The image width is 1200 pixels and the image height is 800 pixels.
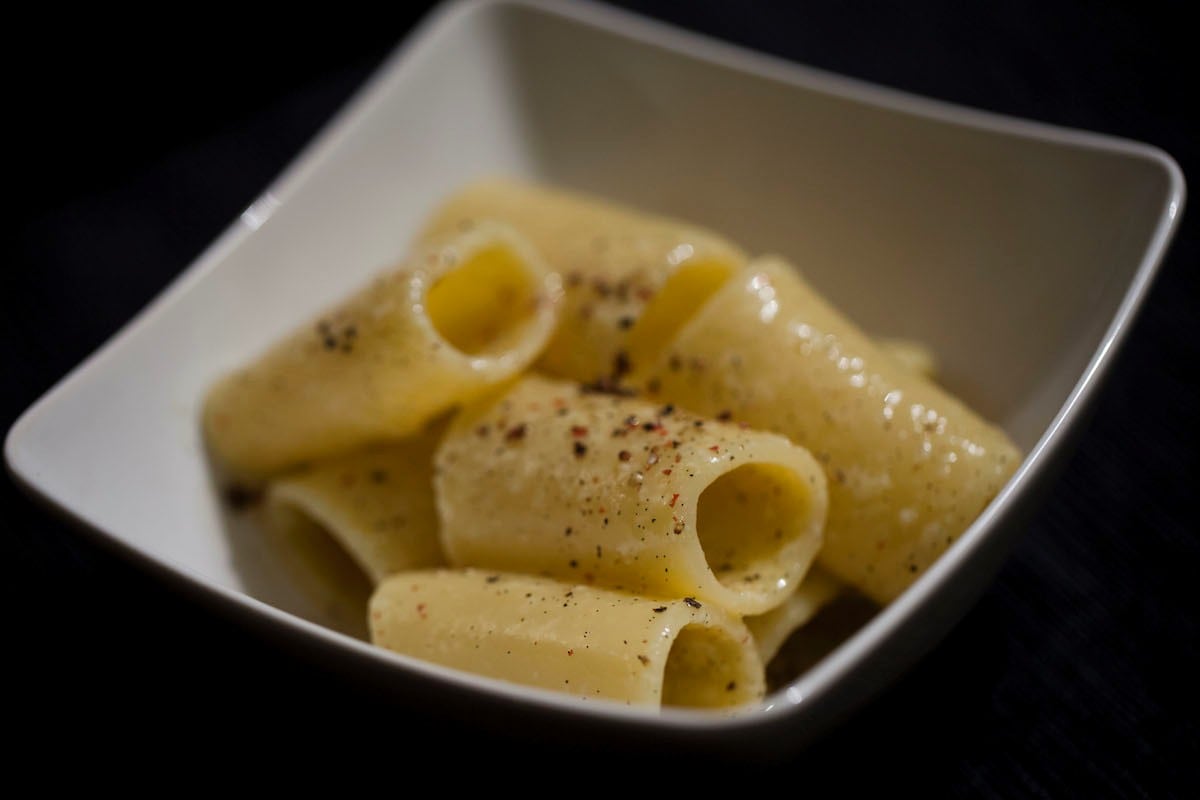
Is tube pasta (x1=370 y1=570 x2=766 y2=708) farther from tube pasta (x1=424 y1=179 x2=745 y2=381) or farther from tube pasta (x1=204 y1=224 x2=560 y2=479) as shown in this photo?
tube pasta (x1=424 y1=179 x2=745 y2=381)

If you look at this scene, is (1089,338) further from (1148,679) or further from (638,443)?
(638,443)

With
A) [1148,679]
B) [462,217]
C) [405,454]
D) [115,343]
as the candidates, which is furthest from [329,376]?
[1148,679]

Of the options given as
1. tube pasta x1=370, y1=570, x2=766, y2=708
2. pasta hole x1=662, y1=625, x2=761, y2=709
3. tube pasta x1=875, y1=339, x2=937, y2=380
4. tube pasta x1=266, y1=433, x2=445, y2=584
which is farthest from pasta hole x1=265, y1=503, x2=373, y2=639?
tube pasta x1=875, y1=339, x2=937, y2=380

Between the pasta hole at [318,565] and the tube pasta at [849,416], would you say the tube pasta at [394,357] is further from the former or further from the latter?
the tube pasta at [849,416]

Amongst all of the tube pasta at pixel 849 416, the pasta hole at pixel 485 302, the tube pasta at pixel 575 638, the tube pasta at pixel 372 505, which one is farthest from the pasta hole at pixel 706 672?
the pasta hole at pixel 485 302

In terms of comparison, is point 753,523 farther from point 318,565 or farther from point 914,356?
point 318,565

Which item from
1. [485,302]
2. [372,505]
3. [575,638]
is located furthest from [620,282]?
[575,638]
